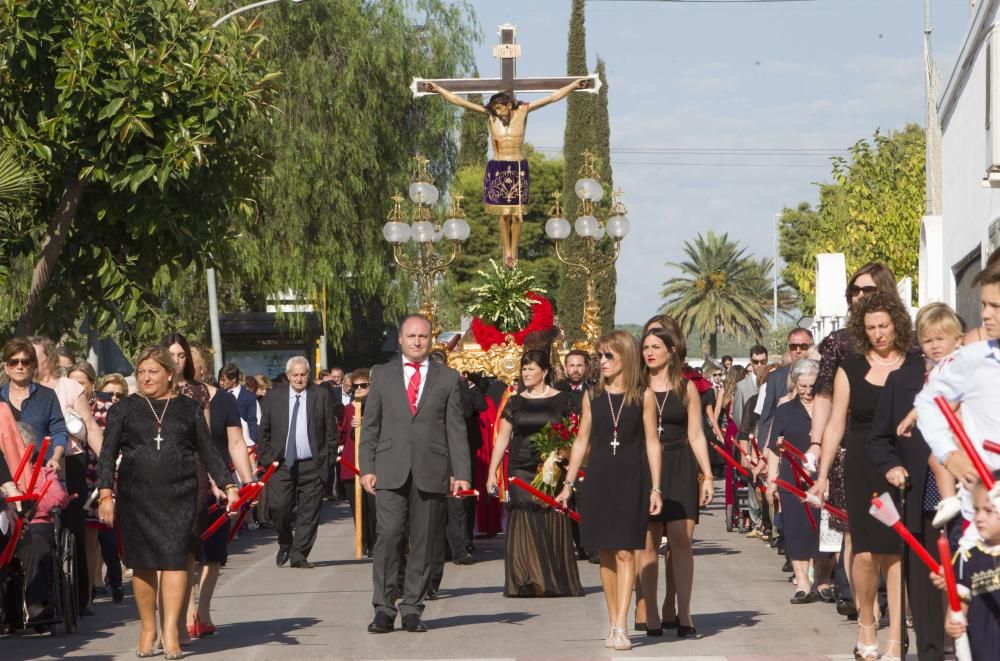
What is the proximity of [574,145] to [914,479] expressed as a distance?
64.9 m

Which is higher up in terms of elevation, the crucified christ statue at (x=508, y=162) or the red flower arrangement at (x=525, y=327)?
the crucified christ statue at (x=508, y=162)

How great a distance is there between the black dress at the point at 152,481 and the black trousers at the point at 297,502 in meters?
6.21

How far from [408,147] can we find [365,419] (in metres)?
26.7

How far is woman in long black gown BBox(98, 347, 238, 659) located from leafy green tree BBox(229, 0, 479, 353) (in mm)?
25367

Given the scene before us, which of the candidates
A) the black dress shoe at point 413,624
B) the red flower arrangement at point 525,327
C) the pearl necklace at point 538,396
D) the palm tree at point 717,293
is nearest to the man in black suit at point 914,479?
the black dress shoe at point 413,624

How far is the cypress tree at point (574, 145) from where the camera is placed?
70625 mm

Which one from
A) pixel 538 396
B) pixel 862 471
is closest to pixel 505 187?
pixel 538 396

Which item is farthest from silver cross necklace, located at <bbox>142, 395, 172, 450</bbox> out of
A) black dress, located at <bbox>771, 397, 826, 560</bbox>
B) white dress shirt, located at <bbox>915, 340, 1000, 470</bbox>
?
white dress shirt, located at <bbox>915, 340, 1000, 470</bbox>

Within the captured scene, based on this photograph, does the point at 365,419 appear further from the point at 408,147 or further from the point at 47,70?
the point at 408,147

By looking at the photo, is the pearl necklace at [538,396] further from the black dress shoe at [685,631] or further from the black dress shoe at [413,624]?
the black dress shoe at [685,631]

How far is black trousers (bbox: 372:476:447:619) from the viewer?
11.2 meters

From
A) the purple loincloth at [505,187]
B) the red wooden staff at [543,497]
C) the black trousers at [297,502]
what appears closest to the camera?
the red wooden staff at [543,497]

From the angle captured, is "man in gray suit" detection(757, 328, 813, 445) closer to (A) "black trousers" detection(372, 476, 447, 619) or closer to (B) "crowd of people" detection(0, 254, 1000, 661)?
(B) "crowd of people" detection(0, 254, 1000, 661)

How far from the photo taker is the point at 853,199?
49938mm
